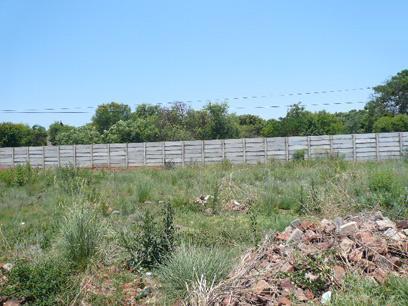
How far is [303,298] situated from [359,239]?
4.41 feet

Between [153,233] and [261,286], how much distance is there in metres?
2.02

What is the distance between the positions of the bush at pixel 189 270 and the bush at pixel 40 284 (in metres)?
1.07

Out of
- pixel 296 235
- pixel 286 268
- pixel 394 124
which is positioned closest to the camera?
pixel 286 268

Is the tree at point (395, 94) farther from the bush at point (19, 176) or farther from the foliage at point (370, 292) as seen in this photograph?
the foliage at point (370, 292)

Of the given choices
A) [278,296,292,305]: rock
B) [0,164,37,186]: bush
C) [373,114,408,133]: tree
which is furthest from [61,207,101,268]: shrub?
[373,114,408,133]: tree

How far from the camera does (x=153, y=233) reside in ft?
19.6

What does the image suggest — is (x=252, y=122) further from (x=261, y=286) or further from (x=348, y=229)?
(x=261, y=286)

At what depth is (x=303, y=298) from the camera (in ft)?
13.8

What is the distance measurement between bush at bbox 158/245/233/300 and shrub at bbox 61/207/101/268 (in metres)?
1.16

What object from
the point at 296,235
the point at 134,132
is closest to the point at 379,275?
the point at 296,235

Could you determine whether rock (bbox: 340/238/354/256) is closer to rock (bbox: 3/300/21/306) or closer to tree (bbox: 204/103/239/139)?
rock (bbox: 3/300/21/306)

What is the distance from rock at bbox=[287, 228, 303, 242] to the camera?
18.1 feet

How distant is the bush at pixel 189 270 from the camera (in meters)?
4.74

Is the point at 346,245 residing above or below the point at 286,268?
above
